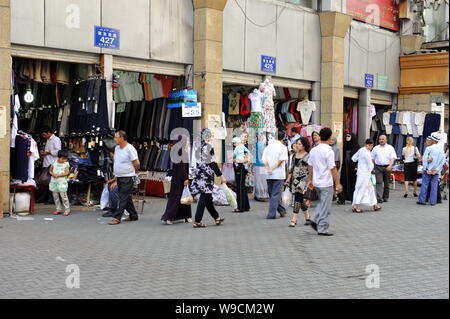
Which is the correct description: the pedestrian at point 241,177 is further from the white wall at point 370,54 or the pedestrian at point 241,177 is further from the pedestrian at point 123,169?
the white wall at point 370,54

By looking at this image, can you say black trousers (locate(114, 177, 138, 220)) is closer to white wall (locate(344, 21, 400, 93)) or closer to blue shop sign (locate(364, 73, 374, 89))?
white wall (locate(344, 21, 400, 93))

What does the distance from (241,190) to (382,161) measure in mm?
4191

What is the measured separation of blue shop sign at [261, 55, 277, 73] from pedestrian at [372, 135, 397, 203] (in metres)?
3.89

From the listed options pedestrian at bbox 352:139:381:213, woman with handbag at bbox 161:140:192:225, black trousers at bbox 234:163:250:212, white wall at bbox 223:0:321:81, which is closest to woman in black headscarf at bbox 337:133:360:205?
pedestrian at bbox 352:139:381:213

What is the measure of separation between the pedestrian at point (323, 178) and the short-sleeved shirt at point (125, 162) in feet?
11.1

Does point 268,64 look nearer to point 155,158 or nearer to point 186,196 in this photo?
point 155,158

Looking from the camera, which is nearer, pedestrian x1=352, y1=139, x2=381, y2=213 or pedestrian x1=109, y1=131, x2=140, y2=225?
pedestrian x1=109, y1=131, x2=140, y2=225

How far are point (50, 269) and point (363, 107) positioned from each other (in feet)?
55.4

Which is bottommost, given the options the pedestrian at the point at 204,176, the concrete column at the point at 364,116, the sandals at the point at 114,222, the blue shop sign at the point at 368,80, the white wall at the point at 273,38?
the sandals at the point at 114,222

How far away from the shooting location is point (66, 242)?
371 inches

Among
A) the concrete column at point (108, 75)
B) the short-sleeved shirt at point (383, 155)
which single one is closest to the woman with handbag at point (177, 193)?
the concrete column at point (108, 75)

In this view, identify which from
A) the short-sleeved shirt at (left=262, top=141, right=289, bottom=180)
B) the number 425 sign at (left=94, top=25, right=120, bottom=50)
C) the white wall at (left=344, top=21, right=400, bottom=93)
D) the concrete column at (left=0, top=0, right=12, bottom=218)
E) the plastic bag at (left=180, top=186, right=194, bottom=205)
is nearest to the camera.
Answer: the plastic bag at (left=180, top=186, right=194, bottom=205)

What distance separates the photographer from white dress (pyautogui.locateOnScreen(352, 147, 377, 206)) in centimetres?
1406

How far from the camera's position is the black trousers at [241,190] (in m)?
13.9
